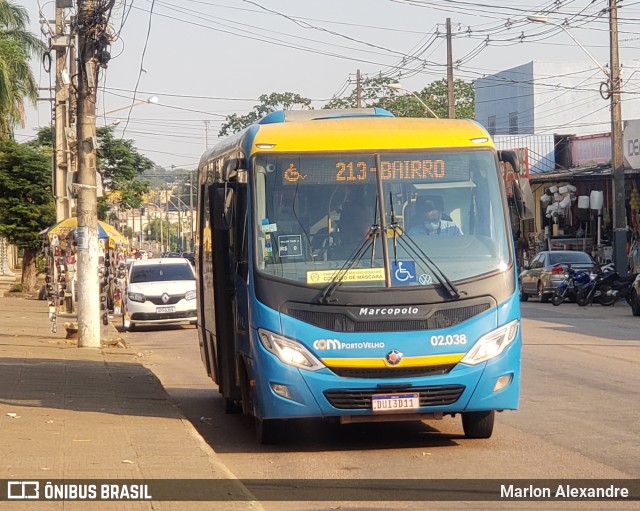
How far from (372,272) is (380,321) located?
0.45 meters

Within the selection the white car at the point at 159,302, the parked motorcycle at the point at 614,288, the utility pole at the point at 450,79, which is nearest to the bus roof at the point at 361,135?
the white car at the point at 159,302

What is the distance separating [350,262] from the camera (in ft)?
31.6

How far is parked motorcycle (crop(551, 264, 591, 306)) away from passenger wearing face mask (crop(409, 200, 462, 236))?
23.2m

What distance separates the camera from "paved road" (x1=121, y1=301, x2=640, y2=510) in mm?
8688

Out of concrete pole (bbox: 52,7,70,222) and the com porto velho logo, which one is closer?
the com porto velho logo

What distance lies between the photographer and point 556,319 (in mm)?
26891

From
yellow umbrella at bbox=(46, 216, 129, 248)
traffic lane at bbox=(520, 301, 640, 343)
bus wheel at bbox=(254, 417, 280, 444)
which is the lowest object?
traffic lane at bbox=(520, 301, 640, 343)

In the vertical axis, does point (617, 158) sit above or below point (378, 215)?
above

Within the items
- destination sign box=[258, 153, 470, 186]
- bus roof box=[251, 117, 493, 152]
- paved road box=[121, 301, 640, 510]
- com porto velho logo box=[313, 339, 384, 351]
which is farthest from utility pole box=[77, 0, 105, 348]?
com porto velho logo box=[313, 339, 384, 351]

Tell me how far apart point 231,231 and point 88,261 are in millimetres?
9116

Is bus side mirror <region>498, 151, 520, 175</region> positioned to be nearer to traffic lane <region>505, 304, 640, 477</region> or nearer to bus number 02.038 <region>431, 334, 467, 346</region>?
bus number 02.038 <region>431, 334, 467, 346</region>

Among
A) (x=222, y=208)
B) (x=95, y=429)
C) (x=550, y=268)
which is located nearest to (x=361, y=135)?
(x=222, y=208)

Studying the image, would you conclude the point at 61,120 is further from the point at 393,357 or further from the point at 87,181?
the point at 393,357

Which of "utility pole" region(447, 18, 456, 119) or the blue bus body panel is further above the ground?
"utility pole" region(447, 18, 456, 119)
